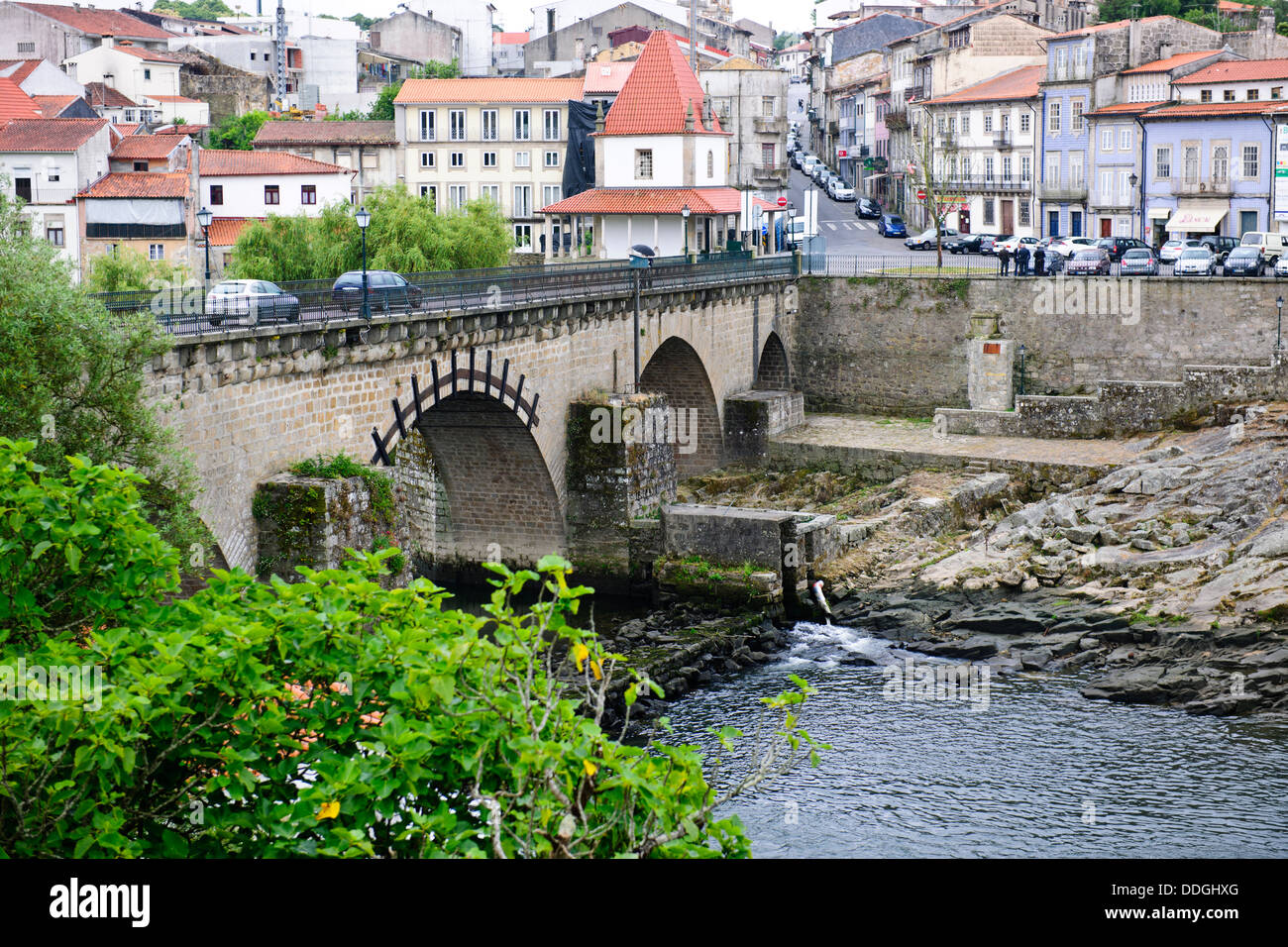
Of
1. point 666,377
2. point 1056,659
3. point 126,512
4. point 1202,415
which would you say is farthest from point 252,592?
point 1202,415

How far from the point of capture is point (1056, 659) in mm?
31391

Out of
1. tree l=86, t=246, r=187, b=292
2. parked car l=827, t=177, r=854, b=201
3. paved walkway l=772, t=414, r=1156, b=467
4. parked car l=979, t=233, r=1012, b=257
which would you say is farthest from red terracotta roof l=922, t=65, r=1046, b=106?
tree l=86, t=246, r=187, b=292

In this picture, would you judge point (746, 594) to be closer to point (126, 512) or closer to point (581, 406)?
point (581, 406)

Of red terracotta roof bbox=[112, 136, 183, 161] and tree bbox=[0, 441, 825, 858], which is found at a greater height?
red terracotta roof bbox=[112, 136, 183, 161]

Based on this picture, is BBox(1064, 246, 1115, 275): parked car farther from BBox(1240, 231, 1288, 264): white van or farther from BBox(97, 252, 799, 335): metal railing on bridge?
BBox(97, 252, 799, 335): metal railing on bridge

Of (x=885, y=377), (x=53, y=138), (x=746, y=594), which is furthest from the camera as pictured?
(x=53, y=138)

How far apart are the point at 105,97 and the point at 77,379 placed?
73.5m

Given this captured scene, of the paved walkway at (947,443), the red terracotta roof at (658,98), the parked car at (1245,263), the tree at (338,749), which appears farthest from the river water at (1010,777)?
the red terracotta roof at (658,98)

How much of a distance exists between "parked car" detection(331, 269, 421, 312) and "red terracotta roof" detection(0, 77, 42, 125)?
42552mm

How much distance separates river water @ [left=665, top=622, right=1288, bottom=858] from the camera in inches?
910

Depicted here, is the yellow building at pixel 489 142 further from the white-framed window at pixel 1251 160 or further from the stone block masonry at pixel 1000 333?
the white-framed window at pixel 1251 160

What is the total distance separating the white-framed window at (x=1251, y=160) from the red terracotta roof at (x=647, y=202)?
2266 cm

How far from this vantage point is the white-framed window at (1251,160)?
63.2 metres

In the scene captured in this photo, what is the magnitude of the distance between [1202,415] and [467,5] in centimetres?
8173
